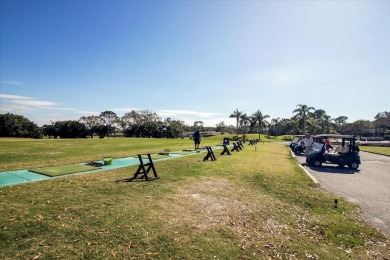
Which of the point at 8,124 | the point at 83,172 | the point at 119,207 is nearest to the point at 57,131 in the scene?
the point at 8,124

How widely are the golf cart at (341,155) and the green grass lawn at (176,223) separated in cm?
854

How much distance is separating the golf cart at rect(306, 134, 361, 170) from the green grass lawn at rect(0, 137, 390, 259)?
854 centimetres

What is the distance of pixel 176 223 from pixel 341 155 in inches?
599

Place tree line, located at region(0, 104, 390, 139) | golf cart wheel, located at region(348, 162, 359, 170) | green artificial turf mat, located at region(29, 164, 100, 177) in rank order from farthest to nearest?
tree line, located at region(0, 104, 390, 139), golf cart wheel, located at region(348, 162, 359, 170), green artificial turf mat, located at region(29, 164, 100, 177)

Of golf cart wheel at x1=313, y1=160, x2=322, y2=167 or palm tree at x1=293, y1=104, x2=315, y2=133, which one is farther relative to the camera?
palm tree at x1=293, y1=104, x2=315, y2=133

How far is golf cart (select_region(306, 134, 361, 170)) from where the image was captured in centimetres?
1578

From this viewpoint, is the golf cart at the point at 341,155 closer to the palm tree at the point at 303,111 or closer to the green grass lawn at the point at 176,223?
the green grass lawn at the point at 176,223

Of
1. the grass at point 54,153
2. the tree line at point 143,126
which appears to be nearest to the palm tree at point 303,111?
the tree line at point 143,126

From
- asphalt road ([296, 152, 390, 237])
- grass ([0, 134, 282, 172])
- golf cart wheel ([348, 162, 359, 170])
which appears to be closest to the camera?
asphalt road ([296, 152, 390, 237])

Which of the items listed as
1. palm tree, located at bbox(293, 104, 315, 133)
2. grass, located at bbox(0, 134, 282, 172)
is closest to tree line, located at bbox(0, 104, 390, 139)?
palm tree, located at bbox(293, 104, 315, 133)

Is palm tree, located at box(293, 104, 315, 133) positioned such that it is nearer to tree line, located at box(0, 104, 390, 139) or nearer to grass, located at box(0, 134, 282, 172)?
tree line, located at box(0, 104, 390, 139)

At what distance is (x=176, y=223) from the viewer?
566 cm

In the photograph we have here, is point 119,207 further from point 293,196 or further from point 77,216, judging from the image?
point 293,196

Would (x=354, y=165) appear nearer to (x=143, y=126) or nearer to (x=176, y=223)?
(x=176, y=223)
